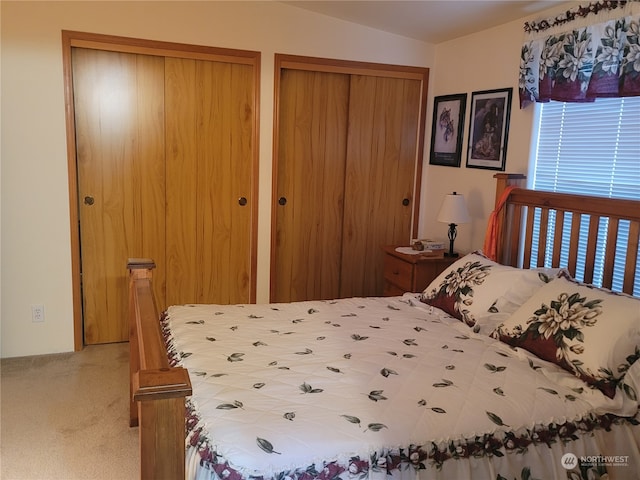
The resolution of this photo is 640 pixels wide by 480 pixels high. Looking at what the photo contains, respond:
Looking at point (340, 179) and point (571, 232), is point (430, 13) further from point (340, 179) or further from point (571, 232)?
point (571, 232)

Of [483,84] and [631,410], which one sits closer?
[631,410]

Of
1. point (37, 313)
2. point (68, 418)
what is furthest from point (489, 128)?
point (37, 313)

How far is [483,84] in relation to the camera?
11.2ft

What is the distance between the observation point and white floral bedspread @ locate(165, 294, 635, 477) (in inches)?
57.1

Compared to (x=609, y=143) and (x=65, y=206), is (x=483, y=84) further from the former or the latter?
(x=65, y=206)

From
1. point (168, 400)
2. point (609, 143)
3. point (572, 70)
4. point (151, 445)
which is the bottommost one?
point (151, 445)

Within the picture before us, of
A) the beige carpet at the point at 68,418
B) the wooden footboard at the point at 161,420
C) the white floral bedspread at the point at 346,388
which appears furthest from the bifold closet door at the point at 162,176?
the wooden footboard at the point at 161,420

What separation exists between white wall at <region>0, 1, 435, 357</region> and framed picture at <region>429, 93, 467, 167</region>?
110cm

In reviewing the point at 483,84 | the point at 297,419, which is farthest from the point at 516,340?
the point at 483,84

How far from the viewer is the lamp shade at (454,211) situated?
329 centimetres

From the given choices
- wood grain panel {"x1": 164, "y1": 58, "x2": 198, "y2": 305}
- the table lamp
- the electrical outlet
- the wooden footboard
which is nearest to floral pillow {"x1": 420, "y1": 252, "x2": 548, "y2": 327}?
the table lamp

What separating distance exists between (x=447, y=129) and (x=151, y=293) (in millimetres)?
2525

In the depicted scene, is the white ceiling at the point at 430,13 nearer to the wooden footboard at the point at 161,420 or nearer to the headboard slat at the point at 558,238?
the headboard slat at the point at 558,238

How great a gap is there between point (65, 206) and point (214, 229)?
95 cm
